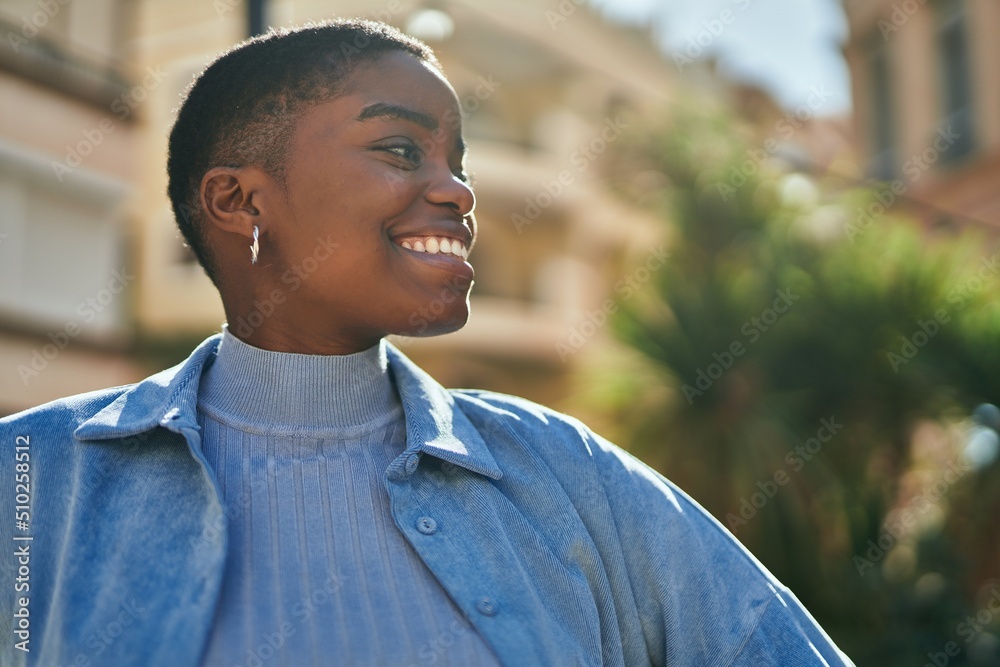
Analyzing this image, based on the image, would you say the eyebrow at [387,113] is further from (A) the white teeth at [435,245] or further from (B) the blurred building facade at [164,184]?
(B) the blurred building facade at [164,184]

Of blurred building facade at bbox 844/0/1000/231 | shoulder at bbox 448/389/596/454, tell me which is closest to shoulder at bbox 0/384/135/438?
shoulder at bbox 448/389/596/454

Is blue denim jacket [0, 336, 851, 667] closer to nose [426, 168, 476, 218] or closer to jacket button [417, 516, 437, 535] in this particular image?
jacket button [417, 516, 437, 535]

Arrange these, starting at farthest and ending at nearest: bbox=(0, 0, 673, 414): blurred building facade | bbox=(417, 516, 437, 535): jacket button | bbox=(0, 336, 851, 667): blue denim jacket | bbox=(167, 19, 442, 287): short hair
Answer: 1. bbox=(0, 0, 673, 414): blurred building facade
2. bbox=(167, 19, 442, 287): short hair
3. bbox=(417, 516, 437, 535): jacket button
4. bbox=(0, 336, 851, 667): blue denim jacket

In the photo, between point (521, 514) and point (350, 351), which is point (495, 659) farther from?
point (350, 351)

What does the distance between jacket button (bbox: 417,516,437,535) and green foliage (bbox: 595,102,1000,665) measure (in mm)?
6789

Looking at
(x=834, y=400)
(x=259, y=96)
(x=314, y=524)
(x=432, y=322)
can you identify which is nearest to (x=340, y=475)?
(x=314, y=524)

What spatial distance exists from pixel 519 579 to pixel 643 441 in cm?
776

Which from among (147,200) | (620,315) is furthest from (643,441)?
(147,200)

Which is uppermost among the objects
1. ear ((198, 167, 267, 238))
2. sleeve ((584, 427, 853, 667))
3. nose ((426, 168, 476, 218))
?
nose ((426, 168, 476, 218))

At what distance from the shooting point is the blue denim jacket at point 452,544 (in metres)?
1.77

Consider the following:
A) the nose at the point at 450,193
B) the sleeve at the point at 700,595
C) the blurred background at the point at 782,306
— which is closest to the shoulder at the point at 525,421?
the sleeve at the point at 700,595

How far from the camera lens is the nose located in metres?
2.18

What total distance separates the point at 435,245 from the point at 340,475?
Result: 0.45 m

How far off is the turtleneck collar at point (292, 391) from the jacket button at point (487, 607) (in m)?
0.46
